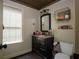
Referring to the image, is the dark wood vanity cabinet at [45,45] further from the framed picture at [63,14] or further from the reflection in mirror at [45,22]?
the framed picture at [63,14]

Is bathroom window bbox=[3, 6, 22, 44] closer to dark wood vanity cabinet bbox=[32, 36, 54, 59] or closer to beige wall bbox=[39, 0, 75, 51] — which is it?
dark wood vanity cabinet bbox=[32, 36, 54, 59]

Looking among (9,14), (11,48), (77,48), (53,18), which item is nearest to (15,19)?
(9,14)

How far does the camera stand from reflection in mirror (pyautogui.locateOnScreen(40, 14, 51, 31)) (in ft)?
12.9

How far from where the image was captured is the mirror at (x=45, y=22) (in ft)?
12.9

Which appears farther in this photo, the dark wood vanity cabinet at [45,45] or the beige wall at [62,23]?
the dark wood vanity cabinet at [45,45]

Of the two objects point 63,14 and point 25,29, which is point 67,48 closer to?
point 63,14

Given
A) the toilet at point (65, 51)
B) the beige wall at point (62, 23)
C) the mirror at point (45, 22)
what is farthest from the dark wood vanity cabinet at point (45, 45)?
the mirror at point (45, 22)

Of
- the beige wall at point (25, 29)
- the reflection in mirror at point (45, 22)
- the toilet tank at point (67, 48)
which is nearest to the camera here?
the toilet tank at point (67, 48)

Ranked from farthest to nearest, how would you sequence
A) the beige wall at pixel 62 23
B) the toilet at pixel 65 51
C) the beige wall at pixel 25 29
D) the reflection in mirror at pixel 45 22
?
1. the reflection in mirror at pixel 45 22
2. the beige wall at pixel 25 29
3. the beige wall at pixel 62 23
4. the toilet at pixel 65 51

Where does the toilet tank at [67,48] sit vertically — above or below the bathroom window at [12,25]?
below

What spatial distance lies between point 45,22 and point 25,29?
115 cm

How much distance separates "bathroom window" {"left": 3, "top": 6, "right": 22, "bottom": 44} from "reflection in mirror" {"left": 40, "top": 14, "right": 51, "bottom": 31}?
1.28 m

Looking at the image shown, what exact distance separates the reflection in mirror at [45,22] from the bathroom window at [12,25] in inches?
50.5

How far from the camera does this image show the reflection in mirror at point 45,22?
393cm
